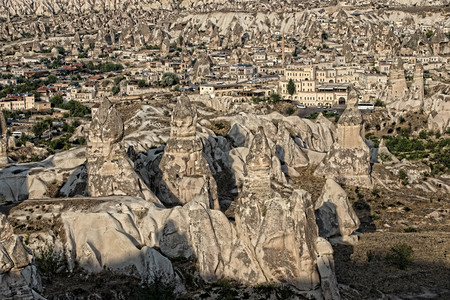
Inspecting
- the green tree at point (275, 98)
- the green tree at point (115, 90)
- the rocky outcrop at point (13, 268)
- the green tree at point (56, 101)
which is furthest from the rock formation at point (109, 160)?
the green tree at point (115, 90)

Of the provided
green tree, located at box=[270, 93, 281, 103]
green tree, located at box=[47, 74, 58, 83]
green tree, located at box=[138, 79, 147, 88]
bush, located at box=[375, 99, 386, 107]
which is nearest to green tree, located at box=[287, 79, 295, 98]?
green tree, located at box=[270, 93, 281, 103]

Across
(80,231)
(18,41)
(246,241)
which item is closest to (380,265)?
(246,241)

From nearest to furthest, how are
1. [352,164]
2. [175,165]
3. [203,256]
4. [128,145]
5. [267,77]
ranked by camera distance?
[203,256], [175,165], [128,145], [352,164], [267,77]

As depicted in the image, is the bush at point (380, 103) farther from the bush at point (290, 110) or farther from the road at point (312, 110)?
the bush at point (290, 110)

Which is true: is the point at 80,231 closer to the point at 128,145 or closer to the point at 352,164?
the point at 128,145

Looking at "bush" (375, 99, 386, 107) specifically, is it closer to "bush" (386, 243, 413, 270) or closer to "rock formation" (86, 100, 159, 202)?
"rock formation" (86, 100, 159, 202)

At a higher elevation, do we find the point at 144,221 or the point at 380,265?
the point at 144,221
